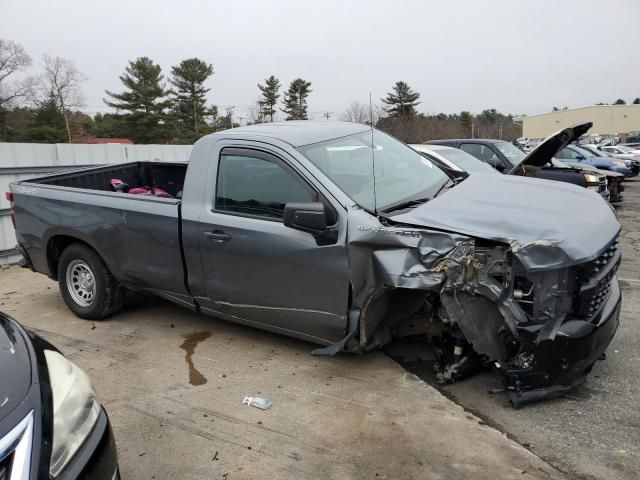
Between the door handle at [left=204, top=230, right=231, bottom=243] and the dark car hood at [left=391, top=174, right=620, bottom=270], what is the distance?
1.36 m

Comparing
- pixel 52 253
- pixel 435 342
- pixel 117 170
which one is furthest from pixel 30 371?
pixel 117 170

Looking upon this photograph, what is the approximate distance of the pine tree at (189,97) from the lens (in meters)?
53.8

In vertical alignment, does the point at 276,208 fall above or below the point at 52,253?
above

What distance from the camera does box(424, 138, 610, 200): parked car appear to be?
969 centimetres

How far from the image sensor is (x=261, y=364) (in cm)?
407

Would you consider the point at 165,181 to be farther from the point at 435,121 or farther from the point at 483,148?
the point at 435,121

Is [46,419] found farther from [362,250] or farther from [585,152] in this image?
[585,152]

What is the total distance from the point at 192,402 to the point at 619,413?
2774mm

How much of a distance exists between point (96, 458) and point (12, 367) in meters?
0.50

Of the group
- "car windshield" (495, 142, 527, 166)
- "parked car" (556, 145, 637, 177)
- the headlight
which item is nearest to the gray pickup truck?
the headlight

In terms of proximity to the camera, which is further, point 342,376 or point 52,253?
point 52,253

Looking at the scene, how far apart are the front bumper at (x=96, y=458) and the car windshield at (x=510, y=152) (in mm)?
10300

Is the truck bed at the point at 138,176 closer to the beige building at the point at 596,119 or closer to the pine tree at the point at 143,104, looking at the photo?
the pine tree at the point at 143,104

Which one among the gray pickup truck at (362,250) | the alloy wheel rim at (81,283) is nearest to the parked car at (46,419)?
the gray pickup truck at (362,250)
